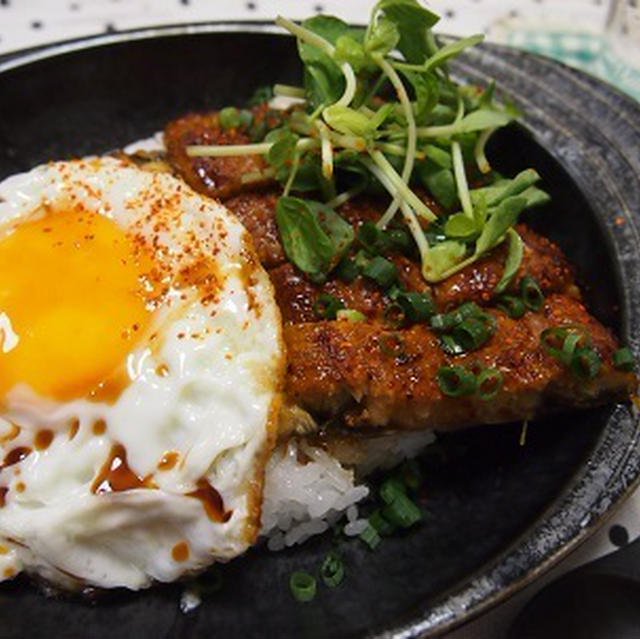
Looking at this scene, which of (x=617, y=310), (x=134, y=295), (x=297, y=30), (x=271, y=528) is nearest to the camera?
(x=134, y=295)

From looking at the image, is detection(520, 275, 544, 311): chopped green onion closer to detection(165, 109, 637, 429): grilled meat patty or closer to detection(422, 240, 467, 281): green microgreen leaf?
detection(165, 109, 637, 429): grilled meat patty

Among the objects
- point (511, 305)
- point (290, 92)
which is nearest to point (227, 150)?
point (290, 92)

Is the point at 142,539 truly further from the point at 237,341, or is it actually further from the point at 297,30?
the point at 297,30

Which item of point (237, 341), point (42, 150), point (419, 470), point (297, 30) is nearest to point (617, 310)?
point (419, 470)

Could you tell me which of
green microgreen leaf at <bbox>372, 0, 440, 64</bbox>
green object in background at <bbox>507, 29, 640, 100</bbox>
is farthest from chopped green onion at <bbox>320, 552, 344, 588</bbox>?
green object in background at <bbox>507, 29, 640, 100</bbox>

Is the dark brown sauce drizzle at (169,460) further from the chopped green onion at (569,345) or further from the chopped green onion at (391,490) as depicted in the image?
the chopped green onion at (569,345)

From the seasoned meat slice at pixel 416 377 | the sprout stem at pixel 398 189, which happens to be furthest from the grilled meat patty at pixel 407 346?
the sprout stem at pixel 398 189
